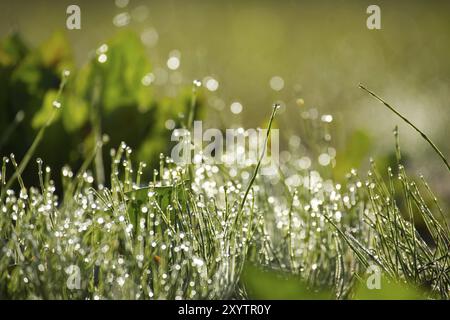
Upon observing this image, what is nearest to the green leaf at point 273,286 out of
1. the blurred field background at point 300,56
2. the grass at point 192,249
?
the grass at point 192,249

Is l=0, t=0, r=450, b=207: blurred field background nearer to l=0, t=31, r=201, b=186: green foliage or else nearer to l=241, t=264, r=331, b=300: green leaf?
l=0, t=31, r=201, b=186: green foliage

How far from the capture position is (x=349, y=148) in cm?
178

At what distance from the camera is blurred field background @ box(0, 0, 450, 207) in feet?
6.37

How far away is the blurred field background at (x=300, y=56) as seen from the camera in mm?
1940

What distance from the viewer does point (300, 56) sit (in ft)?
11.5

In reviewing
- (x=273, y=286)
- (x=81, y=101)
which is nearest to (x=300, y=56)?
(x=81, y=101)

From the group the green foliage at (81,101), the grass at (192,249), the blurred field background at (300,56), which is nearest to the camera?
the grass at (192,249)

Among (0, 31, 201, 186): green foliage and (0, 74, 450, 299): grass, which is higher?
(0, 31, 201, 186): green foliage

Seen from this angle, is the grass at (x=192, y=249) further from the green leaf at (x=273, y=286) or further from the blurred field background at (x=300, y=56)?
the blurred field background at (x=300, y=56)

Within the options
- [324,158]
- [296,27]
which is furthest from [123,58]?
[296,27]

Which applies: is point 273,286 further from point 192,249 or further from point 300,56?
point 300,56

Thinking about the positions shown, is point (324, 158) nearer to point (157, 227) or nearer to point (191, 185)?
point (191, 185)

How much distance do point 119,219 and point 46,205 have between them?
0.14m

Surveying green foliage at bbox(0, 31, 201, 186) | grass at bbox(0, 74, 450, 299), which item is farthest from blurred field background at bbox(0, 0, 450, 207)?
grass at bbox(0, 74, 450, 299)
